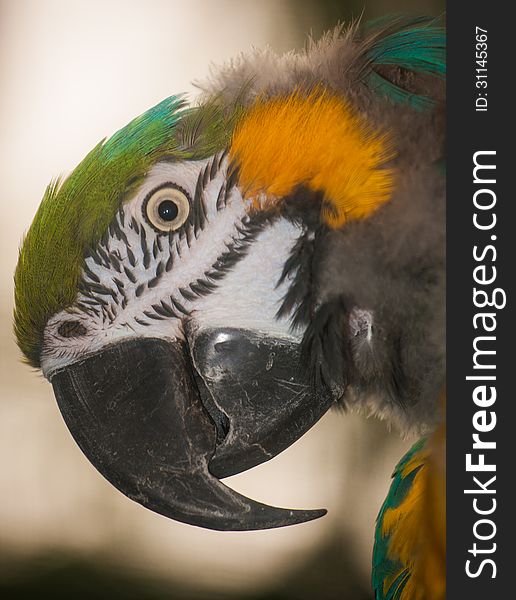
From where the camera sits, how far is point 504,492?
69 cm

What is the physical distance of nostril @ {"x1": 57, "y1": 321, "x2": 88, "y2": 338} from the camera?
2.64 ft

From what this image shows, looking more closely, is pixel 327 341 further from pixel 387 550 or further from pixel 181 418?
pixel 387 550

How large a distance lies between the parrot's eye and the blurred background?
1101 mm

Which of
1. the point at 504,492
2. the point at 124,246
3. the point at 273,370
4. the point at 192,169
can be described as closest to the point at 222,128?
the point at 192,169

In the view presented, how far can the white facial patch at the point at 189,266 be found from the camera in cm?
79

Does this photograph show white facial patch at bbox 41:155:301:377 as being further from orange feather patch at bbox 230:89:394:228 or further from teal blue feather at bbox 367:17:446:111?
teal blue feather at bbox 367:17:446:111

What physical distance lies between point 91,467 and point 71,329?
1.60 m

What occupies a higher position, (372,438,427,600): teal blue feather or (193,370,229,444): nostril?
(193,370,229,444): nostril

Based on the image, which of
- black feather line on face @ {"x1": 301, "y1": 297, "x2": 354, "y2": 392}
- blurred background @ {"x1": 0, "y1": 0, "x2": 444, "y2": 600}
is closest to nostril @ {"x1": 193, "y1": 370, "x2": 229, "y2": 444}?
black feather line on face @ {"x1": 301, "y1": 297, "x2": 354, "y2": 392}

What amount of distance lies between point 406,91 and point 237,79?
0.61ft

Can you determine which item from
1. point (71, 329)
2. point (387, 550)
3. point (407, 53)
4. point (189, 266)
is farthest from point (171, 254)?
point (387, 550)

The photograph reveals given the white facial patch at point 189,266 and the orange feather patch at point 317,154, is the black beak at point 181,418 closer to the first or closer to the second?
the white facial patch at point 189,266

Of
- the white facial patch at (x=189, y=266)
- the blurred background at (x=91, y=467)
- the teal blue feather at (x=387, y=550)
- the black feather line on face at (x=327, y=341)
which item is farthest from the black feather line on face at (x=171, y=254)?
the blurred background at (x=91, y=467)

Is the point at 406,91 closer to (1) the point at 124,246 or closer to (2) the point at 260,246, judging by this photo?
(2) the point at 260,246
